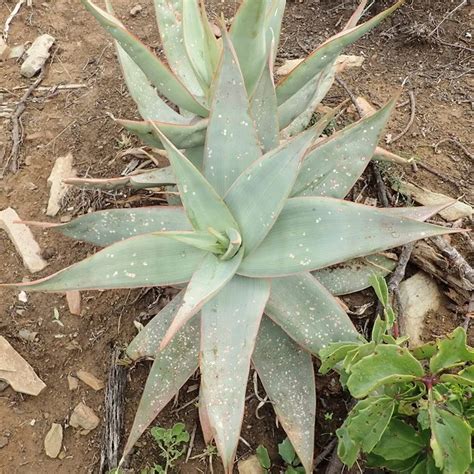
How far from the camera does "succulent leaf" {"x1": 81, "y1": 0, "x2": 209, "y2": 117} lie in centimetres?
143

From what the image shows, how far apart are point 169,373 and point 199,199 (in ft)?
1.63

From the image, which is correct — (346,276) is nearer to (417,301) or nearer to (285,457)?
(417,301)

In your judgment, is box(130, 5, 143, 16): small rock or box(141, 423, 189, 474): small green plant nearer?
box(141, 423, 189, 474): small green plant

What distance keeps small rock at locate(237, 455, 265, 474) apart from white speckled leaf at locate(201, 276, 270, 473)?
410 millimetres

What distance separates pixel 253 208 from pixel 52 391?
0.94m

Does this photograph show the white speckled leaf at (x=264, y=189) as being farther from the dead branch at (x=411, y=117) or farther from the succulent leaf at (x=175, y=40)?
the dead branch at (x=411, y=117)

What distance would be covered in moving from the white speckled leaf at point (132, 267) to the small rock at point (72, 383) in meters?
0.63

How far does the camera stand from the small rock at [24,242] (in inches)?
79.8

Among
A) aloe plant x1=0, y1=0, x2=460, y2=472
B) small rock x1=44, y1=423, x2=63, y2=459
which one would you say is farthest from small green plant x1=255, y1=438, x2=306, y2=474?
small rock x1=44, y1=423, x2=63, y2=459

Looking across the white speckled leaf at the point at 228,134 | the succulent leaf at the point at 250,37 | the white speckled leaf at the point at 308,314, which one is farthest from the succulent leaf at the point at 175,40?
the white speckled leaf at the point at 308,314

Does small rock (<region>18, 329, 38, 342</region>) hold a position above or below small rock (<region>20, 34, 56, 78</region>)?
below

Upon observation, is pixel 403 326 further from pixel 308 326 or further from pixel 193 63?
pixel 193 63

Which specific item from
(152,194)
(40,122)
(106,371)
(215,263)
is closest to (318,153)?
(215,263)

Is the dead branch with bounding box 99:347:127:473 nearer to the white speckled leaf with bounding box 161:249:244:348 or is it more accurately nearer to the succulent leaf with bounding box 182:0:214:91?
the white speckled leaf with bounding box 161:249:244:348
